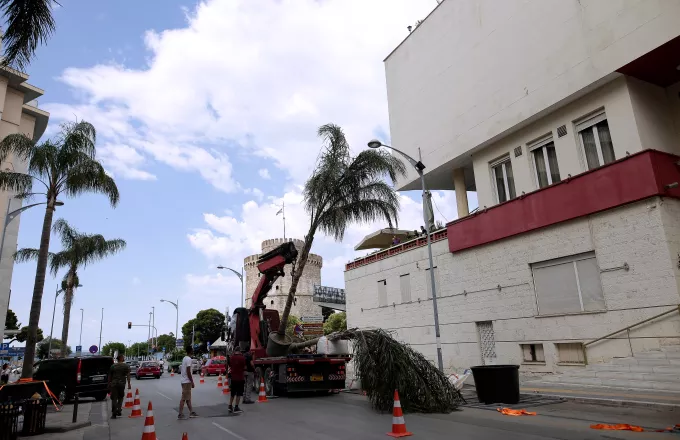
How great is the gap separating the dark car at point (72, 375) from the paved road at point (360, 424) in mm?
7311

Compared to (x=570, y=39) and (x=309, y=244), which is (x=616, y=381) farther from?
(x=309, y=244)

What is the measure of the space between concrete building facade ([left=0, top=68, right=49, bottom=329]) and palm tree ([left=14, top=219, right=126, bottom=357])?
685 cm

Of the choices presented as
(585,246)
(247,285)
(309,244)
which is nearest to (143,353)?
(247,285)

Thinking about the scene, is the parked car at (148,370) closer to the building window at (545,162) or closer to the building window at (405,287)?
the building window at (405,287)

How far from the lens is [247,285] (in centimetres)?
7419

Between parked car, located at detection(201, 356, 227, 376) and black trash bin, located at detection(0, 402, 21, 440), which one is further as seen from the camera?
parked car, located at detection(201, 356, 227, 376)

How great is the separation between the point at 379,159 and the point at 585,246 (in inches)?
396

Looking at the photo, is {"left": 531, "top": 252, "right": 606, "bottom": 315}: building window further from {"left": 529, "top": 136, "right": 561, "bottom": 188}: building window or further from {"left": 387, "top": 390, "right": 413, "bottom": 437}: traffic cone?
{"left": 387, "top": 390, "right": 413, "bottom": 437}: traffic cone

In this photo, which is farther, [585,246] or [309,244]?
[309,244]

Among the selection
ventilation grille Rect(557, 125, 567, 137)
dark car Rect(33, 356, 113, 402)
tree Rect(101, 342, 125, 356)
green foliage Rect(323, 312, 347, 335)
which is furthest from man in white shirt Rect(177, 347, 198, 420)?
tree Rect(101, 342, 125, 356)

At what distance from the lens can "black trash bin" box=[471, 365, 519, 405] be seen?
1175cm

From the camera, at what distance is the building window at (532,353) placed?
55.4ft

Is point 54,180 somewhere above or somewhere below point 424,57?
below

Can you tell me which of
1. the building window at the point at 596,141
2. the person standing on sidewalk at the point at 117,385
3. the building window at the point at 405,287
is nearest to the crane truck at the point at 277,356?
the person standing on sidewalk at the point at 117,385
